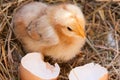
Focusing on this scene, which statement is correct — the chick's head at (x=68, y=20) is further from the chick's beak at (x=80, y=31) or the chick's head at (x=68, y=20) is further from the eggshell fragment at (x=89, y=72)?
the eggshell fragment at (x=89, y=72)

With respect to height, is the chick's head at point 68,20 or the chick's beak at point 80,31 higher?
the chick's head at point 68,20

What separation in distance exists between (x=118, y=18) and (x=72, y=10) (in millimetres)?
569

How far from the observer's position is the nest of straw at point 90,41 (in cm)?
225

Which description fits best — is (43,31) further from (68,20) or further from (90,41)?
(90,41)

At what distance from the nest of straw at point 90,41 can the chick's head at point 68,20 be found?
285 millimetres

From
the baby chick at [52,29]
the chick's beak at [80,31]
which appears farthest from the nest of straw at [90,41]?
the chick's beak at [80,31]

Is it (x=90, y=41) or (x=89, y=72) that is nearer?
(x=89, y=72)

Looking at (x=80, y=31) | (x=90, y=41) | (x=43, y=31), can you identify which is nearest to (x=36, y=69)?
(x=43, y=31)

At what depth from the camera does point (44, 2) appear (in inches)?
98.8

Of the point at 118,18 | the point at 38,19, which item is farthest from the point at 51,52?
the point at 118,18

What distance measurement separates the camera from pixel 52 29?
208 centimetres

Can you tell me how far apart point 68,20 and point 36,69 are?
1.00ft

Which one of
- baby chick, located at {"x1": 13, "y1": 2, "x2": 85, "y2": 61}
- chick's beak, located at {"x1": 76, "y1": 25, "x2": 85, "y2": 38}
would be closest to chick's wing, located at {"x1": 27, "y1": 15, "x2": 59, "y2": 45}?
baby chick, located at {"x1": 13, "y1": 2, "x2": 85, "y2": 61}

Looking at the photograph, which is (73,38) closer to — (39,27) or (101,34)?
(39,27)
